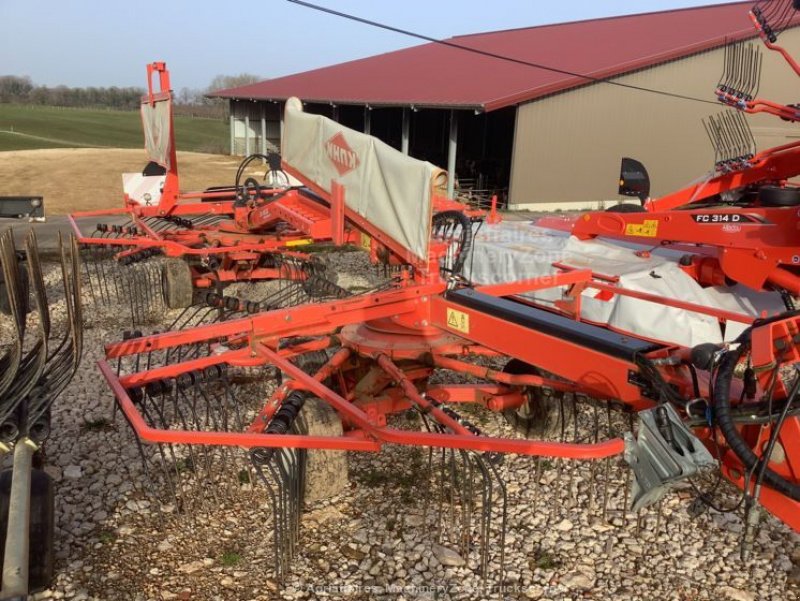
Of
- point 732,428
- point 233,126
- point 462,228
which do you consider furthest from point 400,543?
point 233,126

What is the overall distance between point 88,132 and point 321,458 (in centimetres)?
4814

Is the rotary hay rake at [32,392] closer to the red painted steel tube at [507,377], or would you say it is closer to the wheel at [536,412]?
the red painted steel tube at [507,377]

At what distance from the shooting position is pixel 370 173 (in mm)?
4129

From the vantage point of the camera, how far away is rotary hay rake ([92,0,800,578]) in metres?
2.47

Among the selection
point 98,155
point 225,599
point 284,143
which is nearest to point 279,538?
point 225,599

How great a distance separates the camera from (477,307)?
361 centimetres

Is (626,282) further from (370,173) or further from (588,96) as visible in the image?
(588,96)

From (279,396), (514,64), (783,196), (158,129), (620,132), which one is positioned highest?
(514,64)

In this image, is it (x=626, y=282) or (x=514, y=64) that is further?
(x=514, y=64)

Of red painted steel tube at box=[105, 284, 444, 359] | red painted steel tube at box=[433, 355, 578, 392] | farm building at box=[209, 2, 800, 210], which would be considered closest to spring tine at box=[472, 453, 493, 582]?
red painted steel tube at box=[433, 355, 578, 392]

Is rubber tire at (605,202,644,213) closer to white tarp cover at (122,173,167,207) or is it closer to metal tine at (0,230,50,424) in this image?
white tarp cover at (122,173,167,207)

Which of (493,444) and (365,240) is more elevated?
(365,240)

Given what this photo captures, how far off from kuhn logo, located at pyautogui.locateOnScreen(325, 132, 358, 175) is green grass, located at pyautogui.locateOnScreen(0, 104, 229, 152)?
3173 centimetres

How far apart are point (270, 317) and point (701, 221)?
4.07 m
